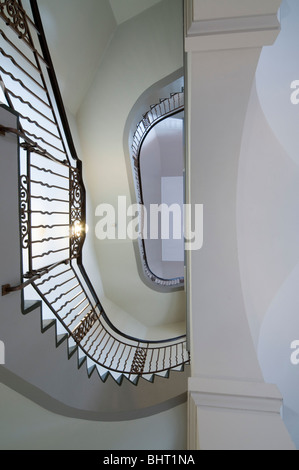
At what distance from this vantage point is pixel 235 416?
1.59 metres

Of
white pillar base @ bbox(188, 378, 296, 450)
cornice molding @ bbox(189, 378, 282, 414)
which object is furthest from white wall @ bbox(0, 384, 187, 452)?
cornice molding @ bbox(189, 378, 282, 414)

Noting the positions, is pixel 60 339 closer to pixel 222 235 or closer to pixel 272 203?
pixel 222 235

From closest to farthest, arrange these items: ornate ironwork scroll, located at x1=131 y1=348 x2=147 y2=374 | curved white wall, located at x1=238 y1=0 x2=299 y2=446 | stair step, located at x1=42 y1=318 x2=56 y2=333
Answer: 1. curved white wall, located at x1=238 y1=0 x2=299 y2=446
2. stair step, located at x1=42 y1=318 x2=56 y2=333
3. ornate ironwork scroll, located at x1=131 y1=348 x2=147 y2=374

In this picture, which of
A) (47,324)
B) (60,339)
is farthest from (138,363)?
(47,324)

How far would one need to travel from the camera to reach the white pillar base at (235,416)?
1430mm

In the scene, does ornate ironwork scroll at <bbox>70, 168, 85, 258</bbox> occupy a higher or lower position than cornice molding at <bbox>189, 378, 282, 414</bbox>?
higher

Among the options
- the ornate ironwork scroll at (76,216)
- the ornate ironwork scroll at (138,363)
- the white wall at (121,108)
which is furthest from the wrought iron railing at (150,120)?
the ornate ironwork scroll at (138,363)

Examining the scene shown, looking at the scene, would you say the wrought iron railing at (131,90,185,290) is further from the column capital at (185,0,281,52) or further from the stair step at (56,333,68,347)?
the stair step at (56,333,68,347)

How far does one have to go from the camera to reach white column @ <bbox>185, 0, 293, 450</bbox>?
→ 1480 mm

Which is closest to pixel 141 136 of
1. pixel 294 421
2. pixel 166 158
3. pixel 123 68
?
pixel 123 68

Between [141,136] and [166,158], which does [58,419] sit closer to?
[141,136]

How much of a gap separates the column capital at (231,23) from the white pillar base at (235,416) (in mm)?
2451

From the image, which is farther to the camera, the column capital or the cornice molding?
the cornice molding

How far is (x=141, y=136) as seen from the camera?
5.37 metres
